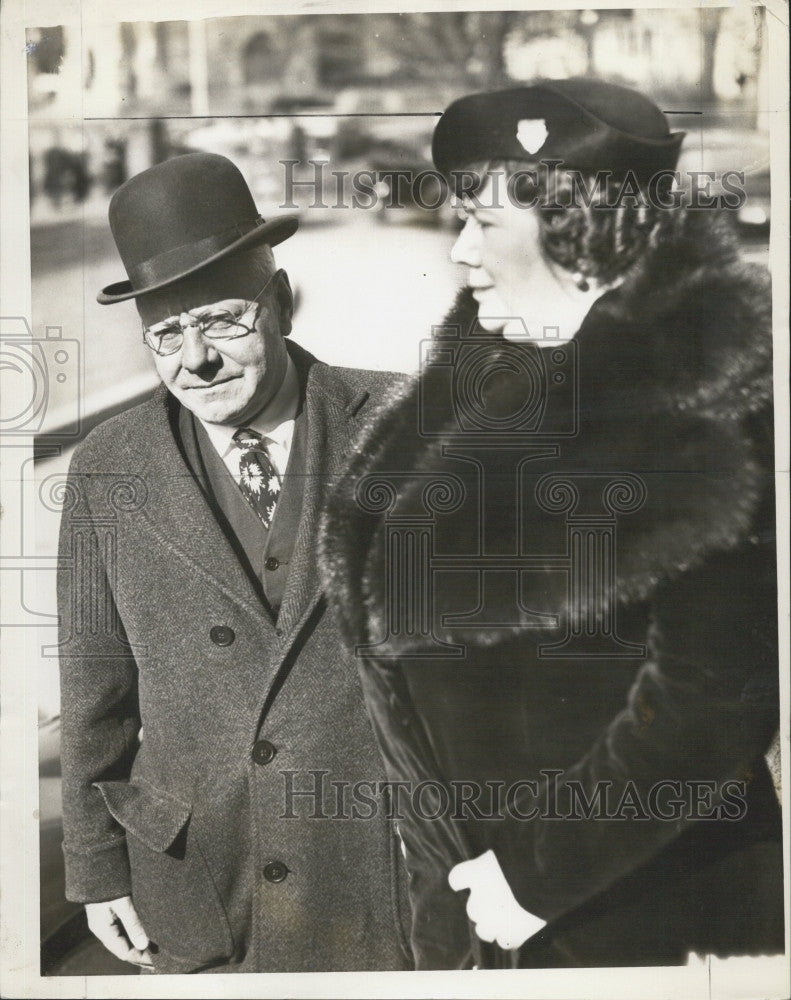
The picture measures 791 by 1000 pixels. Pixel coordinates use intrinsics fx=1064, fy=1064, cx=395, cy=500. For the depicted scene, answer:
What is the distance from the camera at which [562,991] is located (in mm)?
Result: 3066

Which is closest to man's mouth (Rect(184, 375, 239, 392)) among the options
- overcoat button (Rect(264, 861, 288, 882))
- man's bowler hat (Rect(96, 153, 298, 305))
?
man's bowler hat (Rect(96, 153, 298, 305))

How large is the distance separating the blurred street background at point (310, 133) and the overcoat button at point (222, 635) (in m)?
0.50

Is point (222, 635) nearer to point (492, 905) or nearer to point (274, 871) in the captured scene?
point (274, 871)

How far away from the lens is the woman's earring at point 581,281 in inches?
117

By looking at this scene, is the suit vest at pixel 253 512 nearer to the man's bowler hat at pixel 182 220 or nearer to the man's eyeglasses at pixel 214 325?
the man's eyeglasses at pixel 214 325

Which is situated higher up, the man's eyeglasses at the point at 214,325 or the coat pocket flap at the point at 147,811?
the man's eyeglasses at the point at 214,325

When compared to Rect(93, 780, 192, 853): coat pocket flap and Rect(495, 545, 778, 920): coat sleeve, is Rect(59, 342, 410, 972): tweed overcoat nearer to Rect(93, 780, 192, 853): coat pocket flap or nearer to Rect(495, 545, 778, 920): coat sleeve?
Rect(93, 780, 192, 853): coat pocket flap

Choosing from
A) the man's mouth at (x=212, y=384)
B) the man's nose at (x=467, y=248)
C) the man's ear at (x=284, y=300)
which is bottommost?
the man's mouth at (x=212, y=384)

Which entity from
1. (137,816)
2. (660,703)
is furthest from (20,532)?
(660,703)

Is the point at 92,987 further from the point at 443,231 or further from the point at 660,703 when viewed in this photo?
the point at 443,231

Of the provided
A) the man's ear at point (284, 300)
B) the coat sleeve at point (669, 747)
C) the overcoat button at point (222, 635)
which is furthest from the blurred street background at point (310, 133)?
the coat sleeve at point (669, 747)

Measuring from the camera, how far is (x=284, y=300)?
2.97 metres

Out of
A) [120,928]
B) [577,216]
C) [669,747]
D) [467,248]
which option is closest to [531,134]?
[577,216]

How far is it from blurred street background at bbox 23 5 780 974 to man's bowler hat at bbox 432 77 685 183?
5 cm
